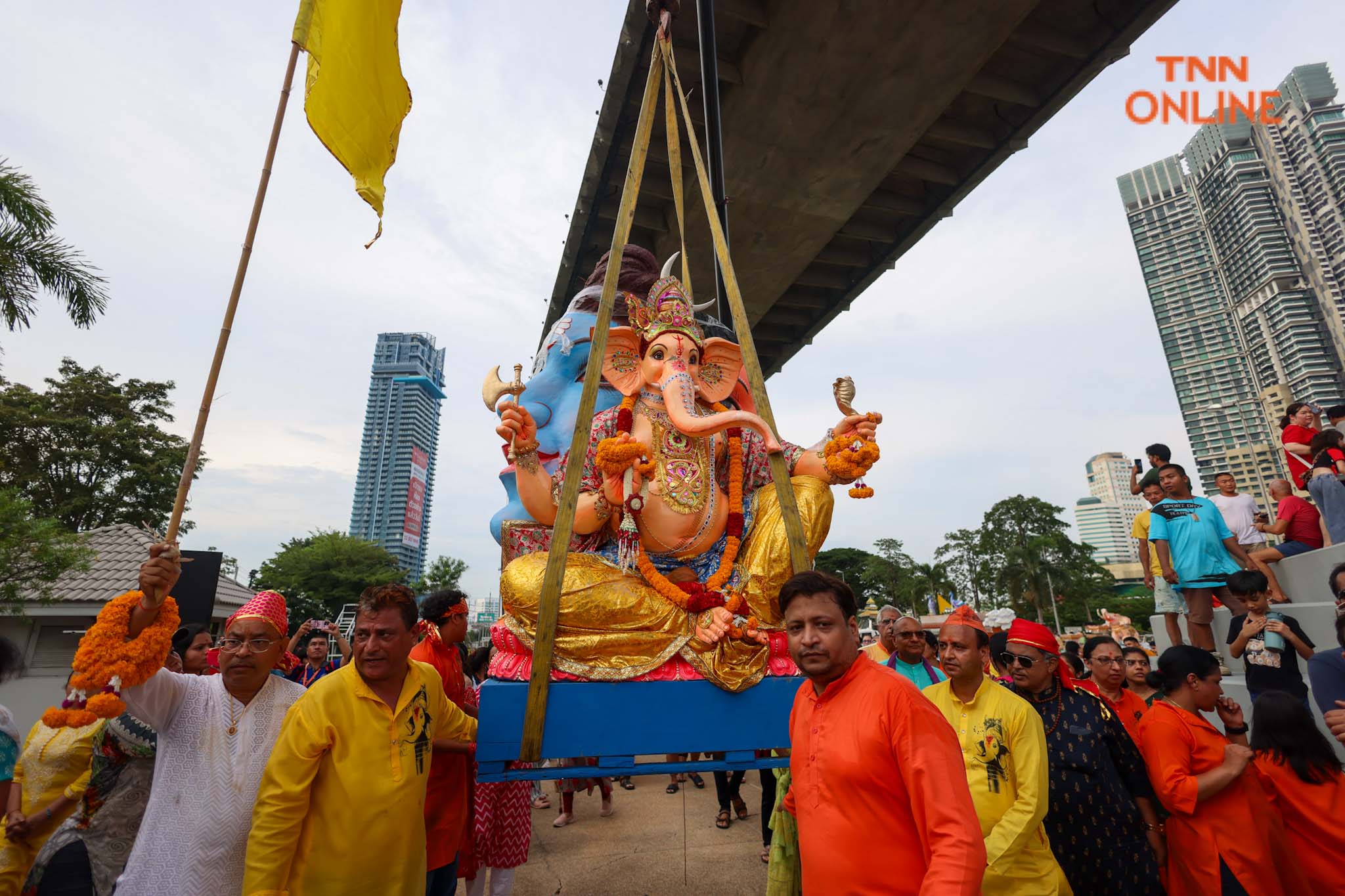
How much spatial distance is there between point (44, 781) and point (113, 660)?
50.0 inches

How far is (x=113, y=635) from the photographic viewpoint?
1.73m

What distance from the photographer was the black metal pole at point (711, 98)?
4.79 metres

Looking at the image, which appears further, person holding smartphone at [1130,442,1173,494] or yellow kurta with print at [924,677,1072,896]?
person holding smartphone at [1130,442,1173,494]

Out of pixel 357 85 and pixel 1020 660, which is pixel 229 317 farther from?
pixel 1020 660

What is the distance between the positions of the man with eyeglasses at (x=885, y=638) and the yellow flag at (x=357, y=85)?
14.1 ft

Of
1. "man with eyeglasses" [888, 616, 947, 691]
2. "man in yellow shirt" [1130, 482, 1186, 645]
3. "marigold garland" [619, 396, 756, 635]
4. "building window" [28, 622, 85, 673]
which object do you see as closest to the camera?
"marigold garland" [619, 396, 756, 635]

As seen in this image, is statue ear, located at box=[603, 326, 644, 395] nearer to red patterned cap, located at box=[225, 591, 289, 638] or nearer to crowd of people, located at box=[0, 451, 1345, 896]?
crowd of people, located at box=[0, 451, 1345, 896]

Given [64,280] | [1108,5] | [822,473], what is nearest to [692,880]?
[822,473]

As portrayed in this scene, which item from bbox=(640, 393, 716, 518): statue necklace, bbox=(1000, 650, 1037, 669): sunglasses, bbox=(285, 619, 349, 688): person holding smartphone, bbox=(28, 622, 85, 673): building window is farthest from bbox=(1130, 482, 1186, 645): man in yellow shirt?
bbox=(28, 622, 85, 673): building window

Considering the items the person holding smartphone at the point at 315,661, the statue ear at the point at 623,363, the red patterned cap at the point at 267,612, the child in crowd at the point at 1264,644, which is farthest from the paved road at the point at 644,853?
the child in crowd at the point at 1264,644

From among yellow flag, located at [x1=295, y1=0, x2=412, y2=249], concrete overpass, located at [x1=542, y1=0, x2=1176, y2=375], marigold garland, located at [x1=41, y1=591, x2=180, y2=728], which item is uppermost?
concrete overpass, located at [x1=542, y1=0, x2=1176, y2=375]

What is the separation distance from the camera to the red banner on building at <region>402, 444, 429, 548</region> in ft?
139

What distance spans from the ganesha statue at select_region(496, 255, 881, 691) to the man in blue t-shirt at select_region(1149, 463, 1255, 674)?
11.4 ft

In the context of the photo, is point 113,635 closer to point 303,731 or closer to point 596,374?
point 303,731
